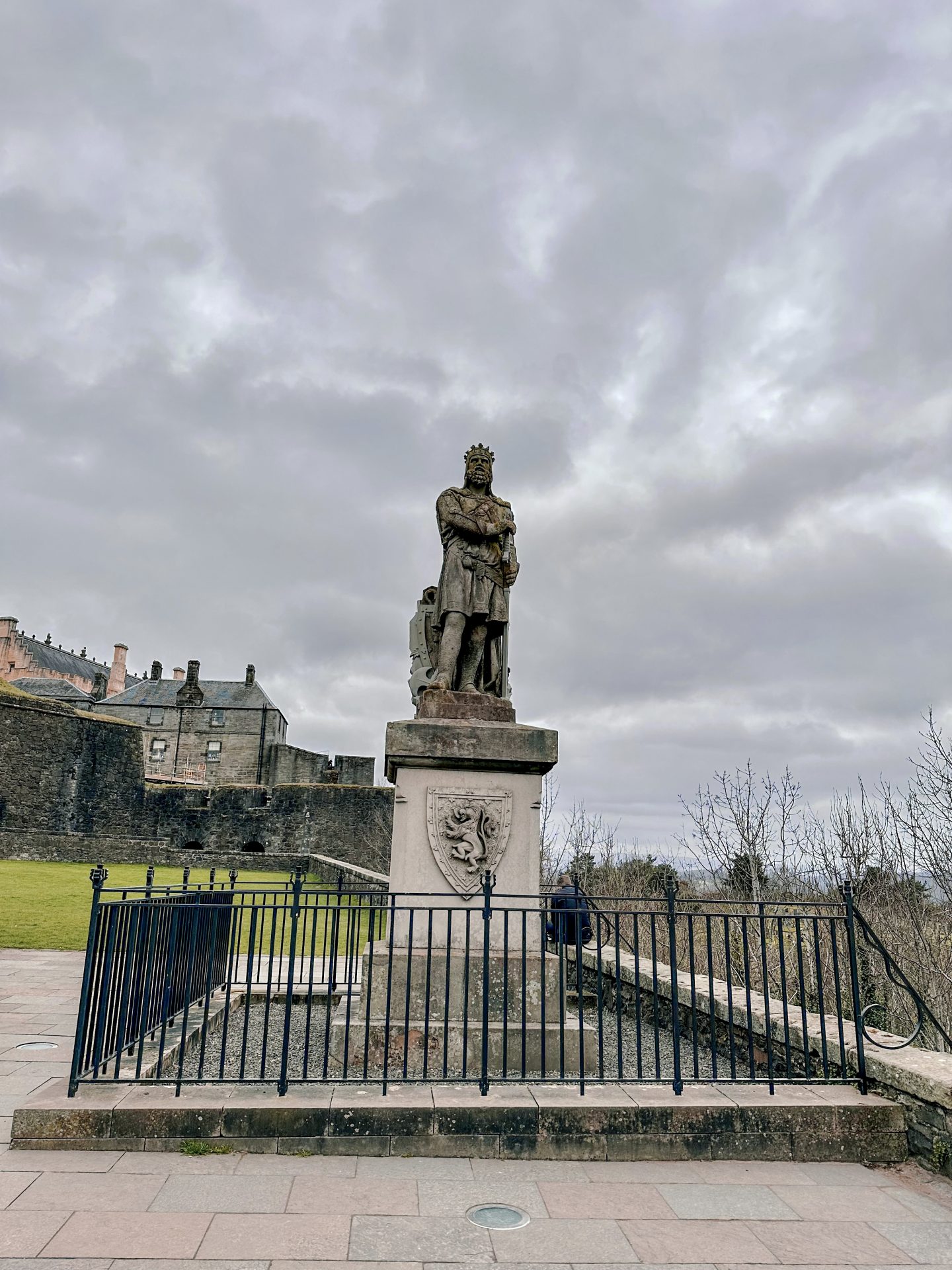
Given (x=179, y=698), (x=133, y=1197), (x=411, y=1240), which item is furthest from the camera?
(x=179, y=698)

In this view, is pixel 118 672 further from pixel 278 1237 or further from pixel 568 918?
pixel 278 1237

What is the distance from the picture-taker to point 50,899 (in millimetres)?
18156

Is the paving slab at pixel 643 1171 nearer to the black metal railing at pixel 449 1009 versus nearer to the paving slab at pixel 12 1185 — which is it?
the black metal railing at pixel 449 1009

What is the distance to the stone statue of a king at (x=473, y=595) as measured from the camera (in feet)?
23.3

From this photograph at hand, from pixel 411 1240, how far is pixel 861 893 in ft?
37.0

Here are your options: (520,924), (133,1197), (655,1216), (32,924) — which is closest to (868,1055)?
(655,1216)

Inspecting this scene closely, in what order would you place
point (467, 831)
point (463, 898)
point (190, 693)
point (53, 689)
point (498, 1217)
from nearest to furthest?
1. point (498, 1217)
2. point (463, 898)
3. point (467, 831)
4. point (53, 689)
5. point (190, 693)

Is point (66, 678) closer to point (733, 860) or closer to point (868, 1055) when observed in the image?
point (733, 860)

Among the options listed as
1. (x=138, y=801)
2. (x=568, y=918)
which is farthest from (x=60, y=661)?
(x=568, y=918)

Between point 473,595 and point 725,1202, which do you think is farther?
point 473,595

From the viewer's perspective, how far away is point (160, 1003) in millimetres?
6297

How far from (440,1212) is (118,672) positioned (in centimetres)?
6873

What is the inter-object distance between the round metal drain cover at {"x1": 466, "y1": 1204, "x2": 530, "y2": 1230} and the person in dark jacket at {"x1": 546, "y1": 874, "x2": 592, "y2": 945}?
4.75ft

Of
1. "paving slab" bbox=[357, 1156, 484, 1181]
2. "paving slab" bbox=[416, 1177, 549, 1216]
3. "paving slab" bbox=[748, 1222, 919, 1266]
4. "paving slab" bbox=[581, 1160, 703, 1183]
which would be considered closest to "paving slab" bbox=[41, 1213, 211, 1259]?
"paving slab" bbox=[357, 1156, 484, 1181]
